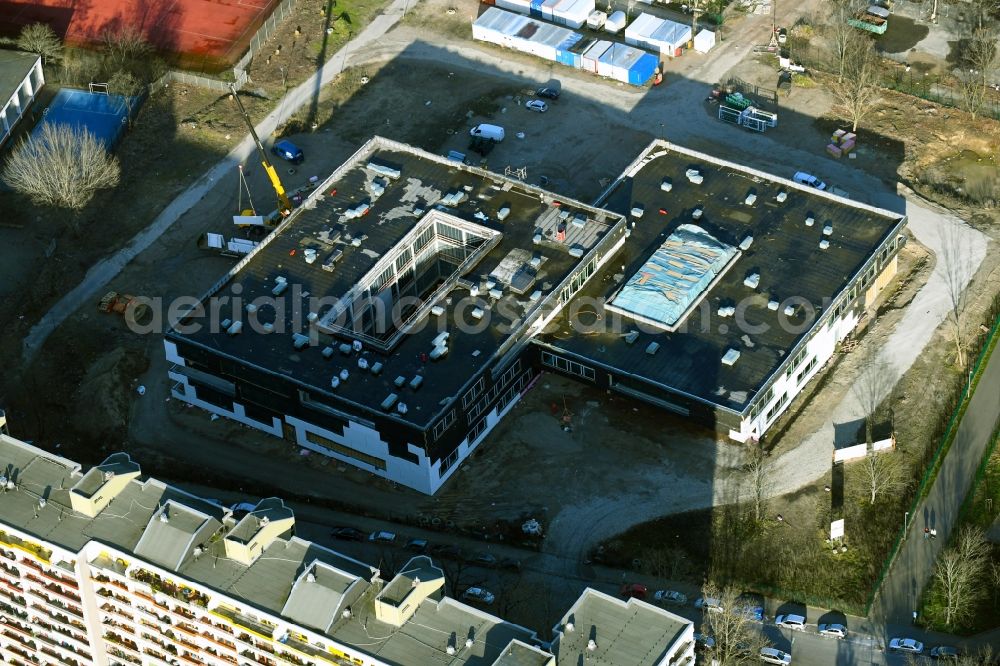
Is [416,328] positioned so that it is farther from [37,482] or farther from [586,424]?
[37,482]

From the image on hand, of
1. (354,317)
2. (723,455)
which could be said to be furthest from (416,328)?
(723,455)

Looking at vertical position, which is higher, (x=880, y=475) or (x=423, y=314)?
(x=423, y=314)

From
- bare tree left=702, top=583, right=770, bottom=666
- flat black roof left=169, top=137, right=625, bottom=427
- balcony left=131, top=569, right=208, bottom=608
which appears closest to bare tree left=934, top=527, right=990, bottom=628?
bare tree left=702, top=583, right=770, bottom=666

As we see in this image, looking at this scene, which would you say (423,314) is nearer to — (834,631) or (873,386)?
(873,386)

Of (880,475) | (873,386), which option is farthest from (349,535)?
(873,386)

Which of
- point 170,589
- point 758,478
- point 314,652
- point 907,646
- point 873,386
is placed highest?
point 170,589

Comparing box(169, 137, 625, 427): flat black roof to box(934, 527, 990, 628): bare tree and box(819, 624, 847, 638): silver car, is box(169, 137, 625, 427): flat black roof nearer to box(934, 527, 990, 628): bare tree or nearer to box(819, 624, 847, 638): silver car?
box(819, 624, 847, 638): silver car
